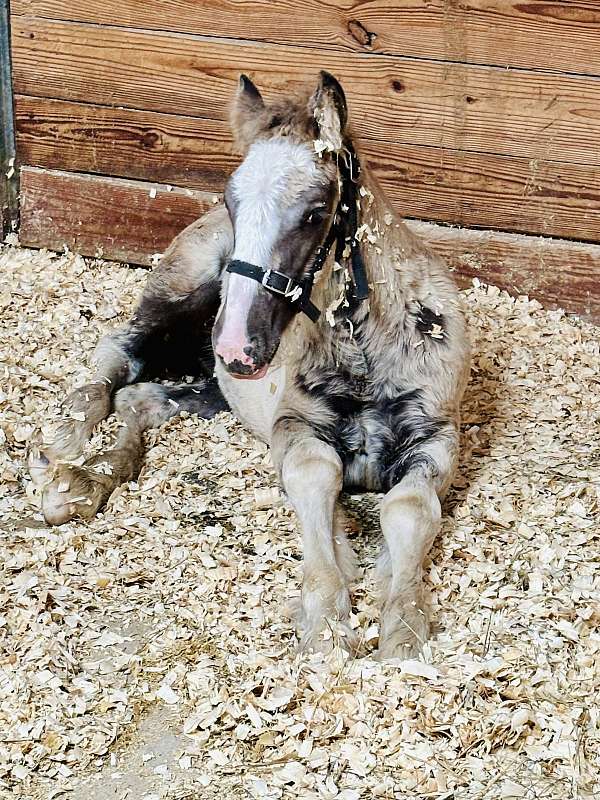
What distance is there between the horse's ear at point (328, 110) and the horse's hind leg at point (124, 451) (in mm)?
1413

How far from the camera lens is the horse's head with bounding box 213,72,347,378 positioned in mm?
3055

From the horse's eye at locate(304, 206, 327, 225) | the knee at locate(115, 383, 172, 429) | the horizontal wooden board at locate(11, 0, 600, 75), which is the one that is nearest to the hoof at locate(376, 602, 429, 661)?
the horse's eye at locate(304, 206, 327, 225)

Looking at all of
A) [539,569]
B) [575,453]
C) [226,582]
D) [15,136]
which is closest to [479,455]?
[575,453]

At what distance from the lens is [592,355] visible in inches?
187

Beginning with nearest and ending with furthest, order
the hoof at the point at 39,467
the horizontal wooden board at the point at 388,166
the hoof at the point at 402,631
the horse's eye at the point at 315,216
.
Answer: the hoof at the point at 402,631, the horse's eye at the point at 315,216, the hoof at the point at 39,467, the horizontal wooden board at the point at 388,166

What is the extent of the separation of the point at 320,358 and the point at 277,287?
0.60 m

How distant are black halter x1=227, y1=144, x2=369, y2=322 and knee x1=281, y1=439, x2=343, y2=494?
44 cm

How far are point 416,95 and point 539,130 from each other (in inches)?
22.3

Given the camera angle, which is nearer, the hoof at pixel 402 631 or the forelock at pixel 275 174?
the hoof at pixel 402 631

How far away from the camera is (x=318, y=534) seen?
331cm

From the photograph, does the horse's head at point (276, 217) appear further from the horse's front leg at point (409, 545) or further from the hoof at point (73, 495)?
the hoof at point (73, 495)

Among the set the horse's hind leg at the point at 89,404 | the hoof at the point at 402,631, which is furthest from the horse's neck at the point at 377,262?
the horse's hind leg at the point at 89,404

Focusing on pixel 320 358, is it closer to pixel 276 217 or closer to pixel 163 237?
pixel 276 217

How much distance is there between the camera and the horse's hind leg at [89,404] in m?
3.92
